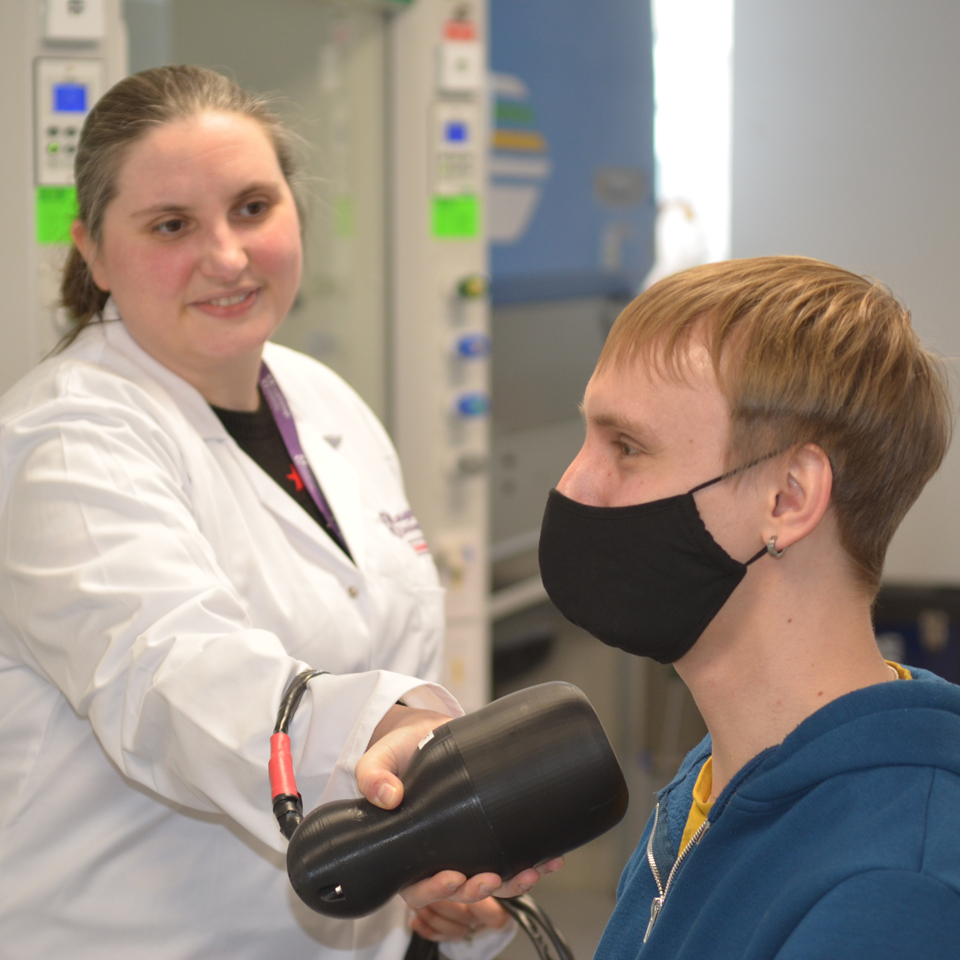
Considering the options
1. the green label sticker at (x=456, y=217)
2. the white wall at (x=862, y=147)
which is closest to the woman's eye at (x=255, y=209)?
the white wall at (x=862, y=147)

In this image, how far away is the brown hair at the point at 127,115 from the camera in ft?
4.56

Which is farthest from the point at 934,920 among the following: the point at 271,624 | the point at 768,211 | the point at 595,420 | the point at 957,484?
the point at 768,211

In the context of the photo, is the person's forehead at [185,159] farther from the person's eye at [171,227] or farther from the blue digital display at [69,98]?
the blue digital display at [69,98]

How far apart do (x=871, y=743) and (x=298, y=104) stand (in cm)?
220

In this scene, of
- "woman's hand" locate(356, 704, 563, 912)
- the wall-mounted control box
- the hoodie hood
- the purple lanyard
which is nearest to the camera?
the hoodie hood

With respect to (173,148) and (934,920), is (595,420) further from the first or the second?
(173,148)

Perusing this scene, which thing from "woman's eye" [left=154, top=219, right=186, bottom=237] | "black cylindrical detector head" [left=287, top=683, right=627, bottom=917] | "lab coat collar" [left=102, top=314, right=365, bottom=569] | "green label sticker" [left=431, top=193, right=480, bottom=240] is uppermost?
"green label sticker" [left=431, top=193, right=480, bottom=240]

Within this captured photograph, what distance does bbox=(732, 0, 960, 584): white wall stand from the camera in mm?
1720

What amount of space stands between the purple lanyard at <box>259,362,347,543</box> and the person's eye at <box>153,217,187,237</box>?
1.01 ft

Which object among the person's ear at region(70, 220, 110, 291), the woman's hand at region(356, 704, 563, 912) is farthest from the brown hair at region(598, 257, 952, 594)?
the person's ear at region(70, 220, 110, 291)

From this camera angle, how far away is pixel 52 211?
191 centimetres

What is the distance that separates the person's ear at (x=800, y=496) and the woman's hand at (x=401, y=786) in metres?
0.36

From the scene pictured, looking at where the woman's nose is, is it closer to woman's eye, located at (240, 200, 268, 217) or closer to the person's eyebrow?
woman's eye, located at (240, 200, 268, 217)

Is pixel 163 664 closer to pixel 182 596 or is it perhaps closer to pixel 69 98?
pixel 182 596
